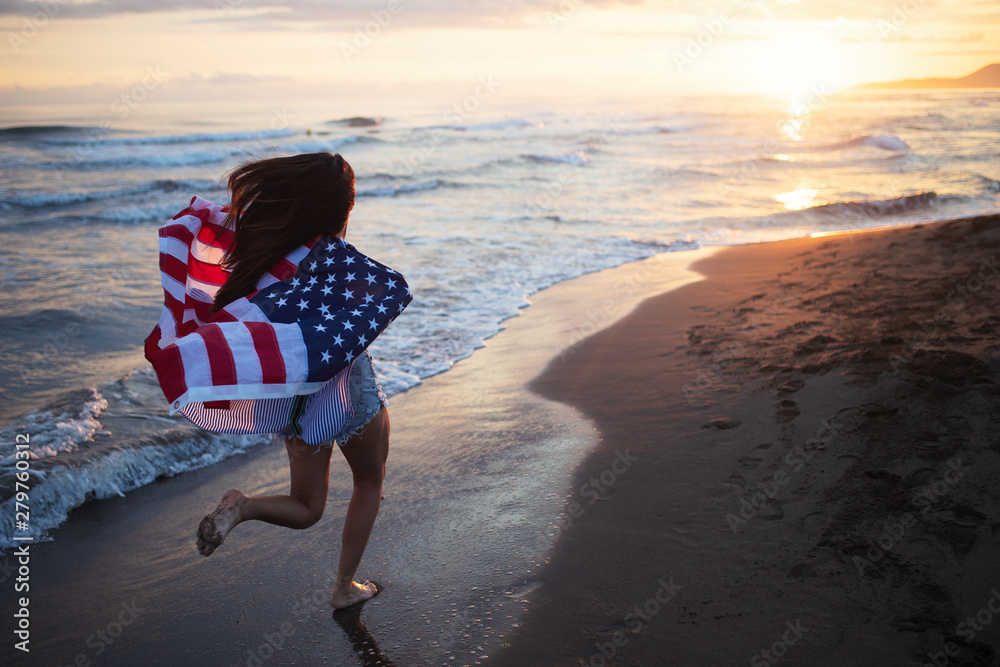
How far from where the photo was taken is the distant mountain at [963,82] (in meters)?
140

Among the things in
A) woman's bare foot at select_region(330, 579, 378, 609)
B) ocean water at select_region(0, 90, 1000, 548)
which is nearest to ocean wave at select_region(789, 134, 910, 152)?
ocean water at select_region(0, 90, 1000, 548)

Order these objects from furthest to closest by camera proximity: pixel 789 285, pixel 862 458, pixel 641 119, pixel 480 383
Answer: pixel 641 119, pixel 789 285, pixel 480 383, pixel 862 458

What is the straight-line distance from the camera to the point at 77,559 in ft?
10.4

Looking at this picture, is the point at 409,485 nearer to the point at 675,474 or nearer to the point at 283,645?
the point at 283,645

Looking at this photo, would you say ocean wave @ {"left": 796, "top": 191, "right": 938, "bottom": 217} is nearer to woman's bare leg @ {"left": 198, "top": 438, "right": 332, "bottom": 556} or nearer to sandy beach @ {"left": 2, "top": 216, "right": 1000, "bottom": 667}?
sandy beach @ {"left": 2, "top": 216, "right": 1000, "bottom": 667}

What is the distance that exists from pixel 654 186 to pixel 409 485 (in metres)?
15.8

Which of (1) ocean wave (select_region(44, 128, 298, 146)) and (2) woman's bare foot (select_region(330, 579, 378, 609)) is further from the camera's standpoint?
(1) ocean wave (select_region(44, 128, 298, 146))

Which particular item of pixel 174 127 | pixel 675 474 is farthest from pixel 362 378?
pixel 174 127

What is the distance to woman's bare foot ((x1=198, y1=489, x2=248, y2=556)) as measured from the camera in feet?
6.64

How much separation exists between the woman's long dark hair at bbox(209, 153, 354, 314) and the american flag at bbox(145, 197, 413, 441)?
5 cm

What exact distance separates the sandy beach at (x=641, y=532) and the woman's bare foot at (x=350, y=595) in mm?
66

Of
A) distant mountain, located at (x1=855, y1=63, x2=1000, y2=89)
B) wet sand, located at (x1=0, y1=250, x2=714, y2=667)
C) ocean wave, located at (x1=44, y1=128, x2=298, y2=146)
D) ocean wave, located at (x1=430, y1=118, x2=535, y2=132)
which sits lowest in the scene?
wet sand, located at (x1=0, y1=250, x2=714, y2=667)

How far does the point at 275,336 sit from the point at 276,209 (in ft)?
1.50

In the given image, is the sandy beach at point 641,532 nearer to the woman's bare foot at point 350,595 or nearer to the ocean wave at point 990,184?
the woman's bare foot at point 350,595
